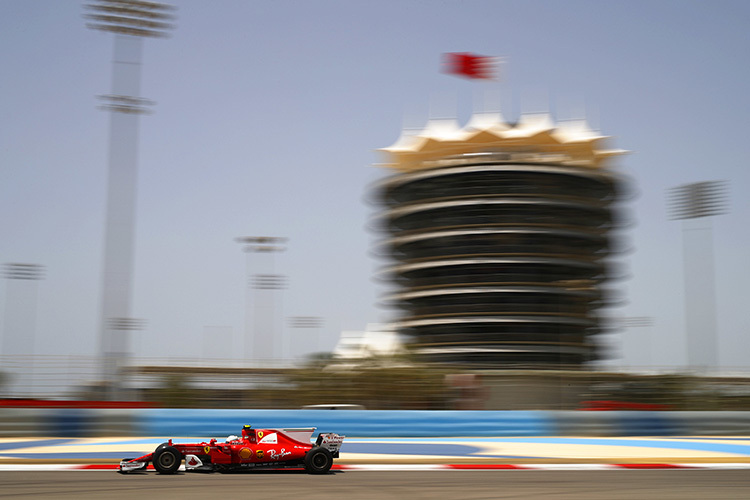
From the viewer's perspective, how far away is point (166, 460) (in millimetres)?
12531

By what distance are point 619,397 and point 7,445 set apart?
95.3ft

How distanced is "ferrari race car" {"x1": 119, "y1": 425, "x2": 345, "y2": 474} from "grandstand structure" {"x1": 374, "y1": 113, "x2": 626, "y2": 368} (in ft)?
98.6

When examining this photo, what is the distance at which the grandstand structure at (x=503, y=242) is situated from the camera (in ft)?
146

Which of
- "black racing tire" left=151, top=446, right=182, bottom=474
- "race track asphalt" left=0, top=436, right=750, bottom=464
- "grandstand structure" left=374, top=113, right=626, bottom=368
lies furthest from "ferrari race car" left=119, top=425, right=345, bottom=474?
"grandstand structure" left=374, top=113, right=626, bottom=368

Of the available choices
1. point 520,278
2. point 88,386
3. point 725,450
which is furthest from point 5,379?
point 520,278

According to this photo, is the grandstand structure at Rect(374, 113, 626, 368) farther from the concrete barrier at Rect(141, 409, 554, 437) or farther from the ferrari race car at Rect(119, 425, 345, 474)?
the ferrari race car at Rect(119, 425, 345, 474)

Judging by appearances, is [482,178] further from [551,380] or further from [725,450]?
[725,450]

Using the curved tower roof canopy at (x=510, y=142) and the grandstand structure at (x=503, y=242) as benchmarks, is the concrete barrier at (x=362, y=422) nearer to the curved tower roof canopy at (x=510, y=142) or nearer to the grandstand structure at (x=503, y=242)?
the grandstand structure at (x=503, y=242)

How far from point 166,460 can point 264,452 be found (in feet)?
5.24

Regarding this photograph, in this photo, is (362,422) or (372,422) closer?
(362,422)

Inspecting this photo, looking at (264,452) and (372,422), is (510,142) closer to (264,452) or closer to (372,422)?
(372,422)

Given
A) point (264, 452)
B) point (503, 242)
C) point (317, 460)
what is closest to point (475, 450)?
A: point (317, 460)

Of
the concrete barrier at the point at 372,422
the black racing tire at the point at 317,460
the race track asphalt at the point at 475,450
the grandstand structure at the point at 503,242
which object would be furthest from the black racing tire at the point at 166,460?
the grandstand structure at the point at 503,242

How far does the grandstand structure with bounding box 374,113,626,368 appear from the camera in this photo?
44.6m
